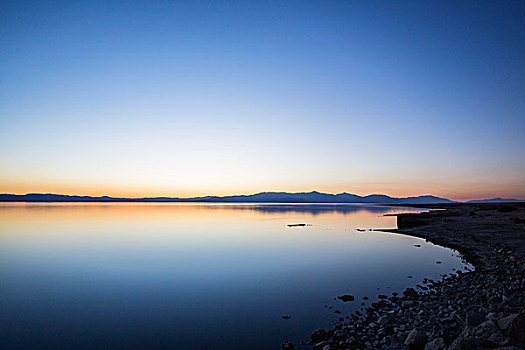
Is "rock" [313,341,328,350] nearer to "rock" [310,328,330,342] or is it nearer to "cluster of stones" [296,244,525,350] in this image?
"cluster of stones" [296,244,525,350]

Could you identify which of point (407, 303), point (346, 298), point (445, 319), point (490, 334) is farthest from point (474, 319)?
point (346, 298)

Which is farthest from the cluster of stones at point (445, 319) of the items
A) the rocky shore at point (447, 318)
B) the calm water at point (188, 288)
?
the calm water at point (188, 288)

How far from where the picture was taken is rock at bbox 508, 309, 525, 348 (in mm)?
5961

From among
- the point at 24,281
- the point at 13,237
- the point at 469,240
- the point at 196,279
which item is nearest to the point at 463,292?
the point at 196,279

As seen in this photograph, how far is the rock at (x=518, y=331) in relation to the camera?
5961mm

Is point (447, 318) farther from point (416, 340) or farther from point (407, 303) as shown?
point (407, 303)

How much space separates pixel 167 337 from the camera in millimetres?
10805

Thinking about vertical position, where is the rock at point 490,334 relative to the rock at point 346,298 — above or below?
above

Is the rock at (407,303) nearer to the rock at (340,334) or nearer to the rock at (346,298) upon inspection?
the rock at (346,298)

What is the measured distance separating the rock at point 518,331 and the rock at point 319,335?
545 cm

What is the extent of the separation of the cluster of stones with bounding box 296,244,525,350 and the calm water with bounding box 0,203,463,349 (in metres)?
1.38

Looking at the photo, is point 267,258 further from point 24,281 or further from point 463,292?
point 24,281

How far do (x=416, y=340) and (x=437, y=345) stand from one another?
2.94ft

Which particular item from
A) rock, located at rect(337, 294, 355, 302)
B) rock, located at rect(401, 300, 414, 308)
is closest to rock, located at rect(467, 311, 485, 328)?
rock, located at rect(401, 300, 414, 308)
